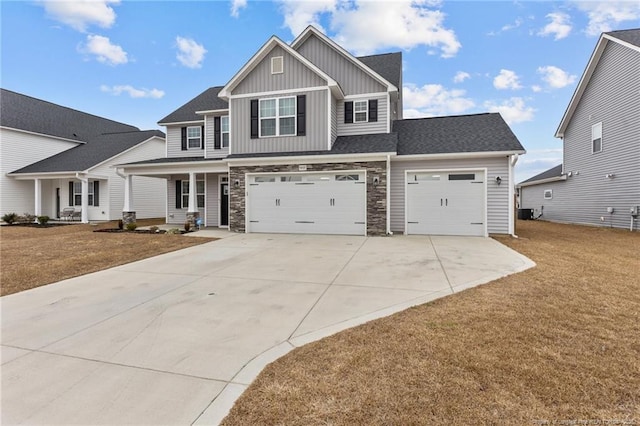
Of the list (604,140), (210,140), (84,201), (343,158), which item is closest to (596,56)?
(604,140)

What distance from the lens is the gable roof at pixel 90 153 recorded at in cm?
1914

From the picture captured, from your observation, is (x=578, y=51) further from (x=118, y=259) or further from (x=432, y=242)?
(x=118, y=259)

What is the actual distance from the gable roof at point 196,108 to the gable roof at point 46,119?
1177 centimetres

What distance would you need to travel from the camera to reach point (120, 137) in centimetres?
2283

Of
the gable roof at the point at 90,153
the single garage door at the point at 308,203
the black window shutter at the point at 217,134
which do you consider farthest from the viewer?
the gable roof at the point at 90,153

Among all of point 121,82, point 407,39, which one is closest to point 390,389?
point 407,39

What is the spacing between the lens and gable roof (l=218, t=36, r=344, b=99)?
12602 mm

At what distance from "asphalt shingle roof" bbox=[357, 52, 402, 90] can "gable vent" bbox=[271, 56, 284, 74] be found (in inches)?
190

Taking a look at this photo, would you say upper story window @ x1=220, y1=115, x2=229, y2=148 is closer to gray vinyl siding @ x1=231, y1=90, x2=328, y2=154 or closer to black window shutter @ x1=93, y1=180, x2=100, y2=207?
gray vinyl siding @ x1=231, y1=90, x2=328, y2=154

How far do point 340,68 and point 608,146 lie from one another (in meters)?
13.4

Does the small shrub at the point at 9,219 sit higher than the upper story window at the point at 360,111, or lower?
lower

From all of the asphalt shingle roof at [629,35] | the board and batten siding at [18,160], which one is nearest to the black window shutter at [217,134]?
the board and batten siding at [18,160]

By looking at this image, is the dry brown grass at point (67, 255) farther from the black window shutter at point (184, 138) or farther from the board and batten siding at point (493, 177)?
the board and batten siding at point (493, 177)

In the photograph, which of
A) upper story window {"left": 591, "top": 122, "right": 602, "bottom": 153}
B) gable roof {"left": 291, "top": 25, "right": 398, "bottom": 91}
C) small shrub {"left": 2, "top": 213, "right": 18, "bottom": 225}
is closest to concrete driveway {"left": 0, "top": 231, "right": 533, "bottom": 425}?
gable roof {"left": 291, "top": 25, "right": 398, "bottom": 91}
